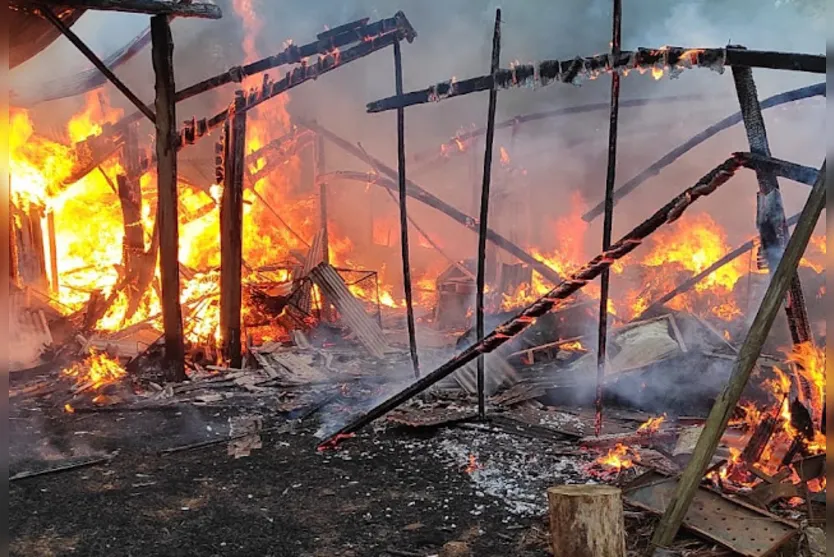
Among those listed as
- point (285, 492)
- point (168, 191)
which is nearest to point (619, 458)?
point (285, 492)

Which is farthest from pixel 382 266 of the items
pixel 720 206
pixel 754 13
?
pixel 754 13

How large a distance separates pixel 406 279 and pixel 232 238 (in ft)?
12.6

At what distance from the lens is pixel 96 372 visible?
1191 centimetres

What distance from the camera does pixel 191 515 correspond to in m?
6.27

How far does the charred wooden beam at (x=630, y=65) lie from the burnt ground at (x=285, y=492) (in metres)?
4.28

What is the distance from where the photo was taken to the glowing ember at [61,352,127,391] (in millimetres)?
11211

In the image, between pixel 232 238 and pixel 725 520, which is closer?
pixel 725 520

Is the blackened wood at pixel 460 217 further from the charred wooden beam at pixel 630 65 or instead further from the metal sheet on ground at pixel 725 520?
the metal sheet on ground at pixel 725 520

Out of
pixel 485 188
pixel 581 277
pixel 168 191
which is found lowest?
pixel 581 277

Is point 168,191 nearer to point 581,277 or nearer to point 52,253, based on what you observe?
point 581,277

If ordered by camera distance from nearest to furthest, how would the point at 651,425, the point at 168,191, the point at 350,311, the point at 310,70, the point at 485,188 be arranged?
the point at 485,188 → the point at 651,425 → the point at 310,70 → the point at 168,191 → the point at 350,311

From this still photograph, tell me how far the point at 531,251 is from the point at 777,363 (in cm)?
1161

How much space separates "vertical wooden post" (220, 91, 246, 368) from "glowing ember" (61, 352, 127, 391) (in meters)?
1.96

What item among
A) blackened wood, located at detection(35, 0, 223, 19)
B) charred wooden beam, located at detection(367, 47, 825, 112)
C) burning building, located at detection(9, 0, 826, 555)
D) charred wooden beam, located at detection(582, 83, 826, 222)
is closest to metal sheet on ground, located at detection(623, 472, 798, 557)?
burning building, located at detection(9, 0, 826, 555)
